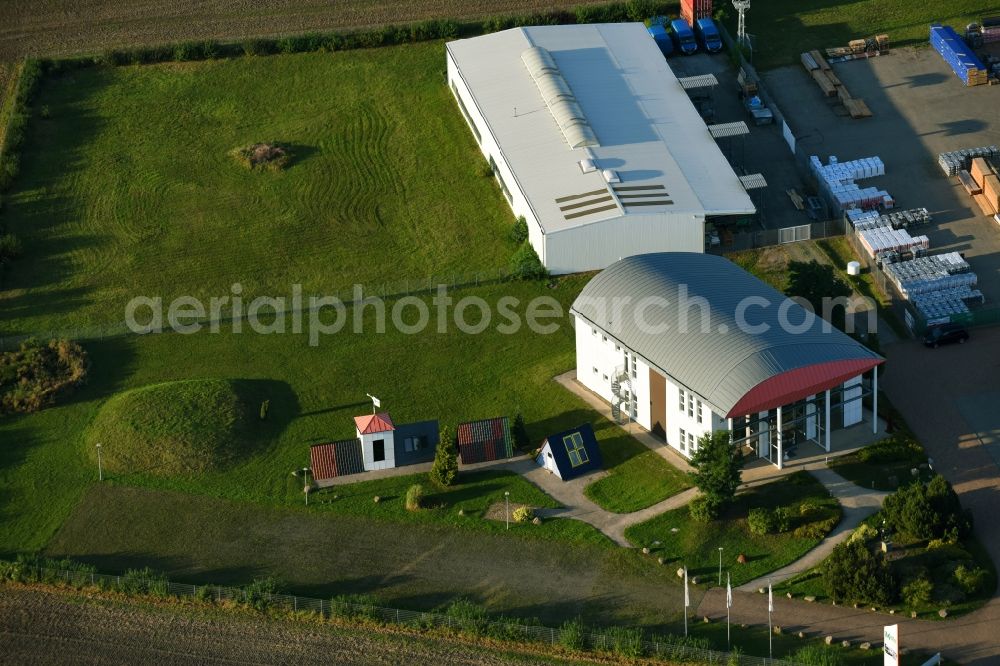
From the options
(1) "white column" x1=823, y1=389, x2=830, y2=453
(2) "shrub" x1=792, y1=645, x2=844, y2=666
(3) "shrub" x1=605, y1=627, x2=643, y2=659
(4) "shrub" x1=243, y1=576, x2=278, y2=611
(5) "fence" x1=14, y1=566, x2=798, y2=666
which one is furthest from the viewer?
(1) "white column" x1=823, y1=389, x2=830, y2=453

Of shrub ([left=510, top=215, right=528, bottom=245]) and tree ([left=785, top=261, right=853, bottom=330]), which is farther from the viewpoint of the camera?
shrub ([left=510, top=215, right=528, bottom=245])

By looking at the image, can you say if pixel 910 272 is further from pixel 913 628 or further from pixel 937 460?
pixel 913 628

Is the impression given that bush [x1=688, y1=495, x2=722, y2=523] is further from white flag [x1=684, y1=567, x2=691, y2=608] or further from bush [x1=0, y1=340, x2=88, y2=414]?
bush [x1=0, y1=340, x2=88, y2=414]

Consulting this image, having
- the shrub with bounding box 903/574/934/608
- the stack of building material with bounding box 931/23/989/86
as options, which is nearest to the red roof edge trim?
the shrub with bounding box 903/574/934/608

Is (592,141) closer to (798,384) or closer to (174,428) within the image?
(798,384)

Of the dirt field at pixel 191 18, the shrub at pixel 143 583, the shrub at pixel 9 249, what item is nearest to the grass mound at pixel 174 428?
the shrub at pixel 143 583

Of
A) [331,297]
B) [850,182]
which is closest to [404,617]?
[331,297]

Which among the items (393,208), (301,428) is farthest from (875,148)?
(301,428)
